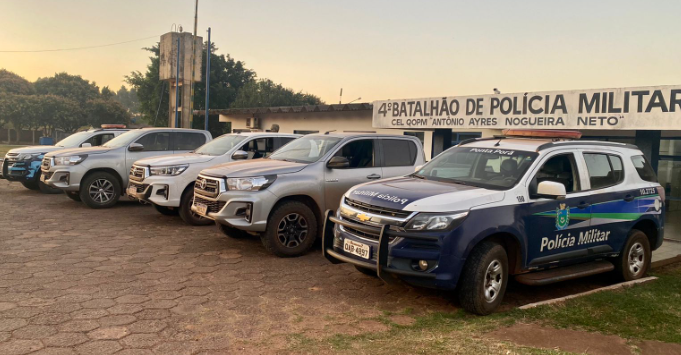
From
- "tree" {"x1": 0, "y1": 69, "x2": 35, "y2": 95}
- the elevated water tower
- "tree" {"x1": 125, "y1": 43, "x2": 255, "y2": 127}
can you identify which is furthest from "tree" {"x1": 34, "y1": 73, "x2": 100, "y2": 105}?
the elevated water tower

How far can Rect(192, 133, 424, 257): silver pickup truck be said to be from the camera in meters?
7.07

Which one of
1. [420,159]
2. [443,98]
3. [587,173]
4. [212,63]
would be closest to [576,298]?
[587,173]

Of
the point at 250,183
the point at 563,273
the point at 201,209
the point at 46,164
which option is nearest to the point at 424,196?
the point at 563,273

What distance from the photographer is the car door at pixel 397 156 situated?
838cm

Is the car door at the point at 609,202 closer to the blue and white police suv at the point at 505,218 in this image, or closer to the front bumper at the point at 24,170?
the blue and white police suv at the point at 505,218

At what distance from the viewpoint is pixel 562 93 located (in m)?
10.8

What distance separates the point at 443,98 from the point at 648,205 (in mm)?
6796

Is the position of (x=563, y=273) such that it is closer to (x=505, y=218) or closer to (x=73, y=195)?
(x=505, y=218)

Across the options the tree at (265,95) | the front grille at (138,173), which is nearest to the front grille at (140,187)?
the front grille at (138,173)

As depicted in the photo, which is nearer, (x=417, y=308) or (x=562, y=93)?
(x=417, y=308)

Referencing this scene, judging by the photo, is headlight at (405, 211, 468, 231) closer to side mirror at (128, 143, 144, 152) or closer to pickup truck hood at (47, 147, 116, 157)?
side mirror at (128, 143, 144, 152)

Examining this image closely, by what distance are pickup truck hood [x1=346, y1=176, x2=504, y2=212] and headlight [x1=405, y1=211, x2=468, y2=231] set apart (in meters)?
0.05

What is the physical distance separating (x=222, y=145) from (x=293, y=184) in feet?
11.4

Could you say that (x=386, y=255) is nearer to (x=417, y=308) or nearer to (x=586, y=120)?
(x=417, y=308)
